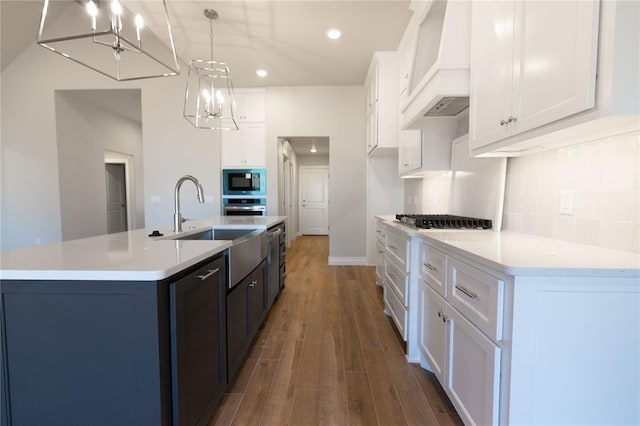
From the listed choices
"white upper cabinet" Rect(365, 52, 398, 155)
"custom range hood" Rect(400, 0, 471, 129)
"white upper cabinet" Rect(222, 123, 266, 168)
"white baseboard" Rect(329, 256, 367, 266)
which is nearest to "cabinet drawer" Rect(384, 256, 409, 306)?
"custom range hood" Rect(400, 0, 471, 129)

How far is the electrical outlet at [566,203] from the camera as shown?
4.51 ft

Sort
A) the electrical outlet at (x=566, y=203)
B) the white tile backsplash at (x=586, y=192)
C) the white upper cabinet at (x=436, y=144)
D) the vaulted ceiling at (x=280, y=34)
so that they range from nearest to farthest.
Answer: the white tile backsplash at (x=586, y=192) → the electrical outlet at (x=566, y=203) → the white upper cabinet at (x=436, y=144) → the vaulted ceiling at (x=280, y=34)

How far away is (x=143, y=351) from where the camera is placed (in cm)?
97

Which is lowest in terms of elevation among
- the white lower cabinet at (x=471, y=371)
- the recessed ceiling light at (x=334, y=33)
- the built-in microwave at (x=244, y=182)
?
the white lower cabinet at (x=471, y=371)

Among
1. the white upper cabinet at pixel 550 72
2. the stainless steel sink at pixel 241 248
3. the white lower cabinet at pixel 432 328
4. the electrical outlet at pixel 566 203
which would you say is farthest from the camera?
the stainless steel sink at pixel 241 248

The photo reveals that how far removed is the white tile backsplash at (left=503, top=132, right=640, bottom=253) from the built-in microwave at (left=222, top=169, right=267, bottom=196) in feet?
12.5

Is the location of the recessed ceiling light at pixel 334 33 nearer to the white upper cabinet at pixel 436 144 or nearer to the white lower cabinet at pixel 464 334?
the white upper cabinet at pixel 436 144

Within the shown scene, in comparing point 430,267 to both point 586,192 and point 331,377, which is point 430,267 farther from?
point 331,377

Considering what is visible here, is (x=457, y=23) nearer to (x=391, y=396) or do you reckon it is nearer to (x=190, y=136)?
(x=391, y=396)

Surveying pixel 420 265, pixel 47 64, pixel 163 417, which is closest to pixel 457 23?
pixel 420 265

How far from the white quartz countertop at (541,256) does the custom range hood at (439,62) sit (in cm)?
91

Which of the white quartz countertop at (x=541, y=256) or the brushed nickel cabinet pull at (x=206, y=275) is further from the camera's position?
the brushed nickel cabinet pull at (x=206, y=275)

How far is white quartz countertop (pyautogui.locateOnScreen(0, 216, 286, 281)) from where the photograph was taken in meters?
0.95

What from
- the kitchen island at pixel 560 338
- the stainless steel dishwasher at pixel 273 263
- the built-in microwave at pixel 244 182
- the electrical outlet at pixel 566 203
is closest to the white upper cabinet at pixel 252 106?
the built-in microwave at pixel 244 182
